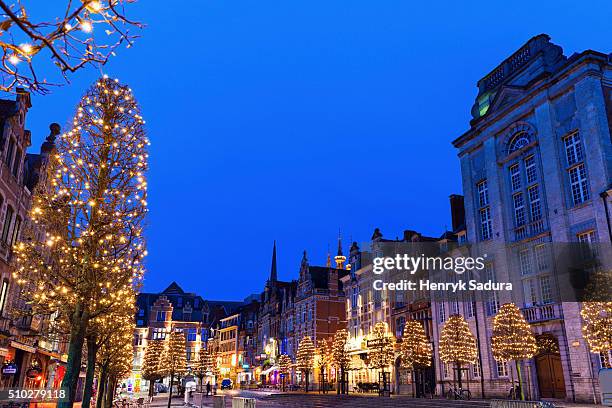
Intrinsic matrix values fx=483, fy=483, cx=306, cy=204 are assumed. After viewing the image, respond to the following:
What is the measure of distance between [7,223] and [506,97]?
34.4 m

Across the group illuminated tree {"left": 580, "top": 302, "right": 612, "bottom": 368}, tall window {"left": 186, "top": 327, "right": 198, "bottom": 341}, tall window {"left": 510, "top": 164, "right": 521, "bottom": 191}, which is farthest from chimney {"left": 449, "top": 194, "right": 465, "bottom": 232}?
tall window {"left": 186, "top": 327, "right": 198, "bottom": 341}

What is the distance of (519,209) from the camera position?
115 feet

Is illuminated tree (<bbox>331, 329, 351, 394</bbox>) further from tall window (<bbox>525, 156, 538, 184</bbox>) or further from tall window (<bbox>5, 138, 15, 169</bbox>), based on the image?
tall window (<bbox>5, 138, 15, 169</bbox>)

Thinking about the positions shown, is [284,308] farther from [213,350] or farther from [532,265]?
[532,265]

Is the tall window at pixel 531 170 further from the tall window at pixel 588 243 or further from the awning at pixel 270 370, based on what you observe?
the awning at pixel 270 370

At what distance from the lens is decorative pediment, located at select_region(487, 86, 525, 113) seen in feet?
116

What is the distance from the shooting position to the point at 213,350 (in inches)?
4505

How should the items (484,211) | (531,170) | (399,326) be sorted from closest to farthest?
(531,170) → (484,211) → (399,326)

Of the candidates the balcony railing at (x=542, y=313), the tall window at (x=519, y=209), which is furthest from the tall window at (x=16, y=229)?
the tall window at (x=519, y=209)

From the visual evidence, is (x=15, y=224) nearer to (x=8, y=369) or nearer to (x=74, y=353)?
(x=8, y=369)

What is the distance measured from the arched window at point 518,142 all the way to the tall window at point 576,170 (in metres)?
3.88

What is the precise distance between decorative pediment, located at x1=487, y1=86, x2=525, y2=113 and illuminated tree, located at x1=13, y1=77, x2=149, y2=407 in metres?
28.3

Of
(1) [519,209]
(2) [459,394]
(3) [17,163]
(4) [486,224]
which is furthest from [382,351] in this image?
(3) [17,163]

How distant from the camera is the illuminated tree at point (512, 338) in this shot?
27547 mm
